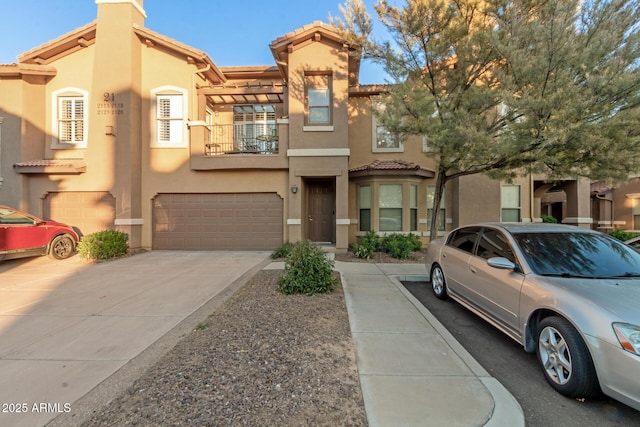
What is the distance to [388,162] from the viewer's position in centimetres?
1142

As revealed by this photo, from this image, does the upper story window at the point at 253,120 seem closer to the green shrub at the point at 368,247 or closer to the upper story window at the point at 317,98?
the upper story window at the point at 317,98

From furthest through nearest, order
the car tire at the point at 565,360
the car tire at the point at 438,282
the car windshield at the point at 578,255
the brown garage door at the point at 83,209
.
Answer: the brown garage door at the point at 83,209, the car tire at the point at 438,282, the car windshield at the point at 578,255, the car tire at the point at 565,360

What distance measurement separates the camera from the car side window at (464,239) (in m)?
4.98

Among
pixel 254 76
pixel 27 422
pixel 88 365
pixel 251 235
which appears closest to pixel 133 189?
pixel 251 235

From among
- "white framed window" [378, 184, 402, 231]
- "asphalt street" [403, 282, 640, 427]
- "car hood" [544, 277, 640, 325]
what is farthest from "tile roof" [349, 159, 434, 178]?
"car hood" [544, 277, 640, 325]

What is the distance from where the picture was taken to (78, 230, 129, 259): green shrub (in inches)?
351

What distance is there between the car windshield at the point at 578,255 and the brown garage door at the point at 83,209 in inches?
509

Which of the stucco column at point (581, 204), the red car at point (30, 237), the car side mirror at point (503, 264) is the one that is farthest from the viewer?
the stucco column at point (581, 204)

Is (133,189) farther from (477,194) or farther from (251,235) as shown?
(477,194)

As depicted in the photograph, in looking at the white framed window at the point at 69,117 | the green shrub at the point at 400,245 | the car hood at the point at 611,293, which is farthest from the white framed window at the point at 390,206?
the white framed window at the point at 69,117

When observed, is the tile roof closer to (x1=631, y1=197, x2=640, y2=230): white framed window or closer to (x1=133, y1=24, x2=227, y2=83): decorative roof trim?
(x1=133, y1=24, x2=227, y2=83): decorative roof trim

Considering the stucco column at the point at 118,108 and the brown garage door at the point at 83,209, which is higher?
the stucco column at the point at 118,108

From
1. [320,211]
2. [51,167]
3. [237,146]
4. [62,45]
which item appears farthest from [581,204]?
[62,45]

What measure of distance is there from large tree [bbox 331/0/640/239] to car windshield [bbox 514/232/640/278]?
281 cm
